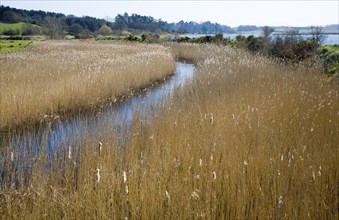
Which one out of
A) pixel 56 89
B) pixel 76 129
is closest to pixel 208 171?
pixel 76 129

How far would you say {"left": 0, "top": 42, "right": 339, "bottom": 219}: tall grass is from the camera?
2912 millimetres

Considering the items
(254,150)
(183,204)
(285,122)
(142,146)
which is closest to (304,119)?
(285,122)

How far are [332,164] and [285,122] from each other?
6.25 ft

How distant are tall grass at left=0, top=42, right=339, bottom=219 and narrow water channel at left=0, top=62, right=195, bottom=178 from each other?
0.27 metres

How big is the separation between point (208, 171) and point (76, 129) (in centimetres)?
264

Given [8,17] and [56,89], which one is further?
[8,17]

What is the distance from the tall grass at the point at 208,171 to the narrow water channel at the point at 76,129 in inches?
10.8

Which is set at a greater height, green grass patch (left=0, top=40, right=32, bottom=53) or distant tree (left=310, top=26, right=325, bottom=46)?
distant tree (left=310, top=26, right=325, bottom=46)

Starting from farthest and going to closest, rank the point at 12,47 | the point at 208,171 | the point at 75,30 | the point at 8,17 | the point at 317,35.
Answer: the point at 75,30 < the point at 8,17 < the point at 12,47 < the point at 317,35 < the point at 208,171

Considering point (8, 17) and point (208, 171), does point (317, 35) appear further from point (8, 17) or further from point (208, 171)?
point (8, 17)

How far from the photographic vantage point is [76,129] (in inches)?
207

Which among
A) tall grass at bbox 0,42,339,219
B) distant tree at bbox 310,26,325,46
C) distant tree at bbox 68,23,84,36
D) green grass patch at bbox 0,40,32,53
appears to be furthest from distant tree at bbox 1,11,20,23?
tall grass at bbox 0,42,339,219

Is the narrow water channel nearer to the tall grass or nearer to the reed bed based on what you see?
the tall grass

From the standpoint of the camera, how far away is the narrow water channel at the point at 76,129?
4453 millimetres
